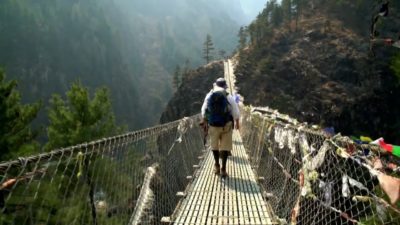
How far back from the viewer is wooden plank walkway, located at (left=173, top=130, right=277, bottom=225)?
381cm

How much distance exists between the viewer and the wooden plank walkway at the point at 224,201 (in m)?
3.81

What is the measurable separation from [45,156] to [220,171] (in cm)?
360

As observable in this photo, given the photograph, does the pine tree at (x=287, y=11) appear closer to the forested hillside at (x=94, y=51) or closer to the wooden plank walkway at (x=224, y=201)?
the forested hillside at (x=94, y=51)

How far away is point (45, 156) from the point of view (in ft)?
6.95

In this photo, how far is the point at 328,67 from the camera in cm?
4044

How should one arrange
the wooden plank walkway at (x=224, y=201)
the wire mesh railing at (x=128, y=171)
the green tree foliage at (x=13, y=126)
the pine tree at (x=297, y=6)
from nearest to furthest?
the wire mesh railing at (x=128, y=171)
the wooden plank walkway at (x=224, y=201)
the green tree foliage at (x=13, y=126)
the pine tree at (x=297, y=6)

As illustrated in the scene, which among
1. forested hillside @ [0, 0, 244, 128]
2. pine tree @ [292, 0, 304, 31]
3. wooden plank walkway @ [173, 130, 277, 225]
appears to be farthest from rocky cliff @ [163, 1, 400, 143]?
wooden plank walkway @ [173, 130, 277, 225]

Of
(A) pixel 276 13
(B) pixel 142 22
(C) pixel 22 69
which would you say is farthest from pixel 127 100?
(B) pixel 142 22

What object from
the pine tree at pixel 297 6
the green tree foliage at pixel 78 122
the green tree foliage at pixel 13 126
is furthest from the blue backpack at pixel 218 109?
the pine tree at pixel 297 6

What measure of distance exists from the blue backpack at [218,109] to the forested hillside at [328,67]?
29133 millimetres

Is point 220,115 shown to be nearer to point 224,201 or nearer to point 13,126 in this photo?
point 224,201

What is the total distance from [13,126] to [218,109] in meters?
8.74

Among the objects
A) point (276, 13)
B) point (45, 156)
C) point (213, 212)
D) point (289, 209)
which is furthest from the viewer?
point (276, 13)

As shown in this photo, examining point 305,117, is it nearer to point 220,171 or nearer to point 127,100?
point 220,171
